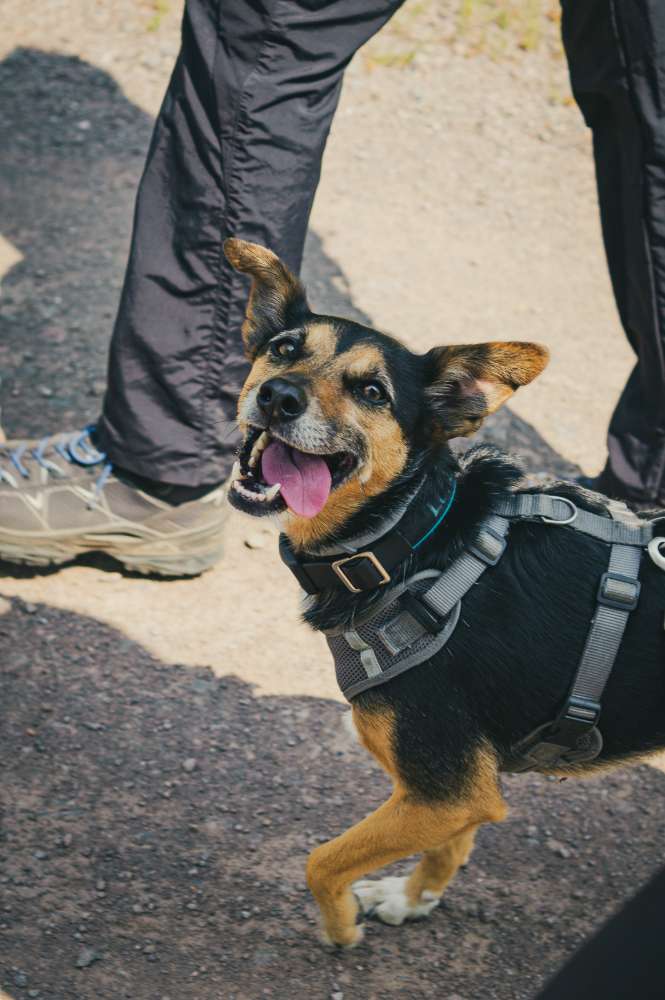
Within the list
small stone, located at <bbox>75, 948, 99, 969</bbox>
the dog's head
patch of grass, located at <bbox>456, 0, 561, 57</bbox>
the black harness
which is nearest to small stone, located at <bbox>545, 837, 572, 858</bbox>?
the black harness

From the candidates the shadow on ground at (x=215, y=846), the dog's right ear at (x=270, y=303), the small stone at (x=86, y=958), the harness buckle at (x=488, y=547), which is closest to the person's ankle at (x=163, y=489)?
the shadow on ground at (x=215, y=846)

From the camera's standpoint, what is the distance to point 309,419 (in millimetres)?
2514

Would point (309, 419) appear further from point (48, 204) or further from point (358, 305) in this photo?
point (48, 204)

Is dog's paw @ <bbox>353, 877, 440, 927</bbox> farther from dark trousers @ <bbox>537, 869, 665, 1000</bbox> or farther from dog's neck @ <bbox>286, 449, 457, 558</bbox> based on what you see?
dark trousers @ <bbox>537, 869, 665, 1000</bbox>

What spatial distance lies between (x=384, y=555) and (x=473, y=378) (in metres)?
0.51

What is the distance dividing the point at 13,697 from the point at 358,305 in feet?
9.56

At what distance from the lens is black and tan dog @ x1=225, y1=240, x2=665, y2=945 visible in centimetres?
239

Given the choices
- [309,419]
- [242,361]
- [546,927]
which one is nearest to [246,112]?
[242,361]

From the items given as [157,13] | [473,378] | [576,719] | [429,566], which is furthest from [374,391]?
[157,13]

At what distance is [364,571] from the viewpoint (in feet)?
8.08

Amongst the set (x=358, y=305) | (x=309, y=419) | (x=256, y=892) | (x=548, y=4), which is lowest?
(x=256, y=892)

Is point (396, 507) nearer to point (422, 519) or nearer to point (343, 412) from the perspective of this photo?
point (422, 519)

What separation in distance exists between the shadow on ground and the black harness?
0.60 metres

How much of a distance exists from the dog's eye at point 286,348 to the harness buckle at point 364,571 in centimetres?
63
